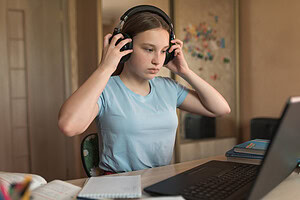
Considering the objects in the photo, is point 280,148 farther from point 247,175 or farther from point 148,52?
point 148,52

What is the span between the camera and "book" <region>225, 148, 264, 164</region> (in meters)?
1.23

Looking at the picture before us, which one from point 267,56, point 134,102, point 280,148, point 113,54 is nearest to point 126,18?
point 113,54

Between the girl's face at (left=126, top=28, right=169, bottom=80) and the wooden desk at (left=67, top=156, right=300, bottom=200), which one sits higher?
the girl's face at (left=126, top=28, right=169, bottom=80)

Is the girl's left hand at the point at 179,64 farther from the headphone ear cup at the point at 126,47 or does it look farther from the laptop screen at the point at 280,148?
the laptop screen at the point at 280,148

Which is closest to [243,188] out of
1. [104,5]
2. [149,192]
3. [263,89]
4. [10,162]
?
[149,192]

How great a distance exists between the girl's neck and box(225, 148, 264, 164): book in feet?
1.45

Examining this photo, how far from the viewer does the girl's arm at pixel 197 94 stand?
1.51m

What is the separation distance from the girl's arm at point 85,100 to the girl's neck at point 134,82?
7.7 inches

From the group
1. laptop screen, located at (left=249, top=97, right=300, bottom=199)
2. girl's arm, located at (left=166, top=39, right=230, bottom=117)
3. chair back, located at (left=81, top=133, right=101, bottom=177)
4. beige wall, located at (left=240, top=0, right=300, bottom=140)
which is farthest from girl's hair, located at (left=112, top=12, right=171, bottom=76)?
beige wall, located at (left=240, top=0, right=300, bottom=140)

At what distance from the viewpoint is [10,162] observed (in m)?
2.89

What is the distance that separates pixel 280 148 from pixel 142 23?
792 mm

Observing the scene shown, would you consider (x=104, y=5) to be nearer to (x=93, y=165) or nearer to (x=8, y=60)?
(x=8, y=60)

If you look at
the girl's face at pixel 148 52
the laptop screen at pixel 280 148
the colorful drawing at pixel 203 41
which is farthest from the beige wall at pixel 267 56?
the laptop screen at pixel 280 148

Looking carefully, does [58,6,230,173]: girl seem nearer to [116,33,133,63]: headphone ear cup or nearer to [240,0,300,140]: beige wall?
[116,33,133,63]: headphone ear cup
